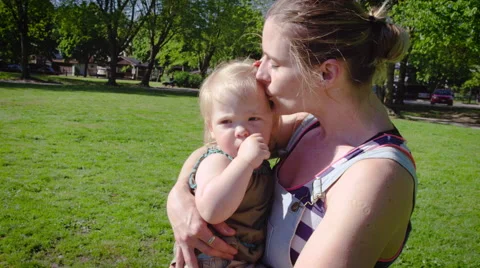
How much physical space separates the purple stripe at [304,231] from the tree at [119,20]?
39.1 m

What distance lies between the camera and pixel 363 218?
55.2 inches

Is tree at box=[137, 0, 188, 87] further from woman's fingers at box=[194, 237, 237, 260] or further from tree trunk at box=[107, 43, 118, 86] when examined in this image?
woman's fingers at box=[194, 237, 237, 260]

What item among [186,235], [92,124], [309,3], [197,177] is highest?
[309,3]

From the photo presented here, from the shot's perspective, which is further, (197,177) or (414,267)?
(414,267)

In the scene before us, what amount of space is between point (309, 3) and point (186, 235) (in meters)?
1.17

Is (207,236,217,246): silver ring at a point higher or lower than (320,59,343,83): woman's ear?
lower

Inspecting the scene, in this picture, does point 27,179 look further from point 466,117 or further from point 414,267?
point 466,117

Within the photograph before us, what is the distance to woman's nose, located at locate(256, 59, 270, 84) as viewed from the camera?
1.99 metres

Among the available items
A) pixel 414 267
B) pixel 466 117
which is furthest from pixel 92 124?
pixel 466 117

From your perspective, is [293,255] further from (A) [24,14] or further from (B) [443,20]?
(A) [24,14]

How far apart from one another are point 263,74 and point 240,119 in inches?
9.5

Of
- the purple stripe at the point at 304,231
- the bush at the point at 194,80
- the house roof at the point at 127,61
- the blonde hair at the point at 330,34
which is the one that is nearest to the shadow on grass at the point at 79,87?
the bush at the point at 194,80

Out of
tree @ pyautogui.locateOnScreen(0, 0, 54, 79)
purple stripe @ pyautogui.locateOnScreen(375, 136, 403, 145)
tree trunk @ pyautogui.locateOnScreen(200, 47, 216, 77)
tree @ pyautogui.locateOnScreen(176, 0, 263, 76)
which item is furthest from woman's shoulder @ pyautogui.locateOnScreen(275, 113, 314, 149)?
tree trunk @ pyautogui.locateOnScreen(200, 47, 216, 77)

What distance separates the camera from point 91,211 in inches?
246
